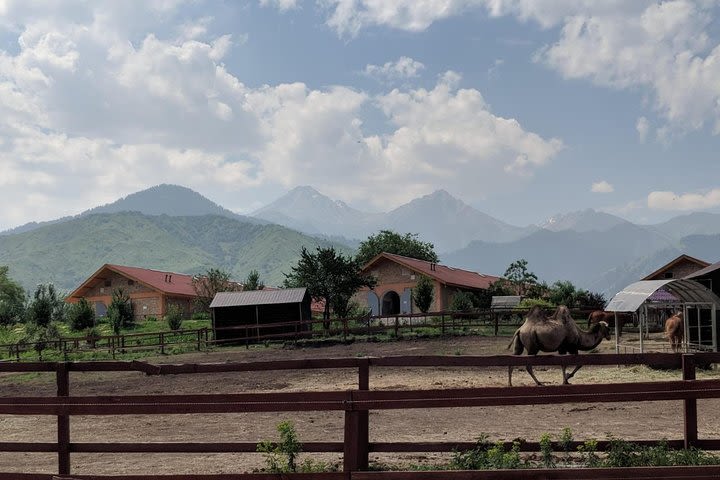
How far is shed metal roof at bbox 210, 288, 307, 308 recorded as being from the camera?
37.9 metres

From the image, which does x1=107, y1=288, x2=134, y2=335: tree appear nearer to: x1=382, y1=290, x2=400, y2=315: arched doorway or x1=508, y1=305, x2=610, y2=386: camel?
x1=382, y1=290, x2=400, y2=315: arched doorway

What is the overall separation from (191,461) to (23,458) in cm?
291

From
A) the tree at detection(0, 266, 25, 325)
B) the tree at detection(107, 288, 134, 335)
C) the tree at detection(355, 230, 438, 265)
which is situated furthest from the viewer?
the tree at detection(355, 230, 438, 265)

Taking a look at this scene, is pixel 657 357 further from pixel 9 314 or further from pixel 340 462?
pixel 9 314

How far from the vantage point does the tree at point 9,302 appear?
54.1m

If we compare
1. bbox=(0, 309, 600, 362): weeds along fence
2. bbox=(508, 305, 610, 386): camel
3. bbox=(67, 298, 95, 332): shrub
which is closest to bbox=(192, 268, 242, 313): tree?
bbox=(67, 298, 95, 332): shrub

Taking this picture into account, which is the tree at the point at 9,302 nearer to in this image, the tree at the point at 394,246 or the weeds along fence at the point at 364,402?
the tree at the point at 394,246

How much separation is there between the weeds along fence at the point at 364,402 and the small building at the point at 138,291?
Result: 5258 centimetres

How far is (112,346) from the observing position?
3209 cm

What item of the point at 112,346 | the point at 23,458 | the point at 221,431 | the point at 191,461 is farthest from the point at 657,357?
the point at 112,346

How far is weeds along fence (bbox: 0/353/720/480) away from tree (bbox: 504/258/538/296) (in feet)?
171

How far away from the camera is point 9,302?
59.9 meters

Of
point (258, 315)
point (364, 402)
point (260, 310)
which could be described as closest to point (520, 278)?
point (260, 310)

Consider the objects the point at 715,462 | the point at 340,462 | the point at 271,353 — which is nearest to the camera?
the point at 715,462
